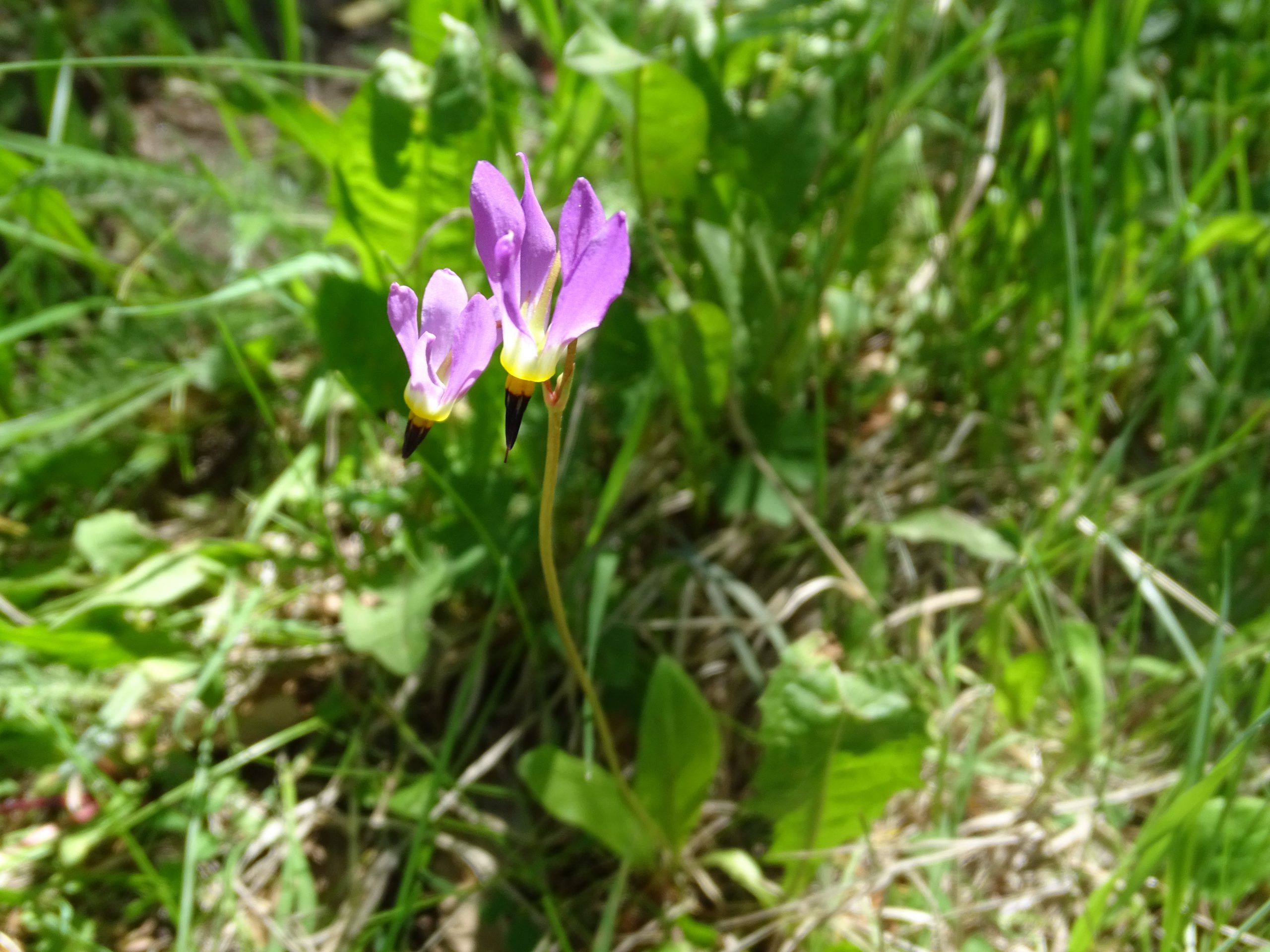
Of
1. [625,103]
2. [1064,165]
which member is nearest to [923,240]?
[1064,165]

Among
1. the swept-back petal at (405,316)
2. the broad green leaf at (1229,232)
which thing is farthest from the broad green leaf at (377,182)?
the broad green leaf at (1229,232)

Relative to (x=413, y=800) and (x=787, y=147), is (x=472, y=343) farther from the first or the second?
(x=787, y=147)

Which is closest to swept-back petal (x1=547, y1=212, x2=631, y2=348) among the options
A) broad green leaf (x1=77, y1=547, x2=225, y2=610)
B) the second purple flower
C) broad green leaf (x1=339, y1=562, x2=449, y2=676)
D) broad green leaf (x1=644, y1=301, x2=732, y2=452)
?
the second purple flower

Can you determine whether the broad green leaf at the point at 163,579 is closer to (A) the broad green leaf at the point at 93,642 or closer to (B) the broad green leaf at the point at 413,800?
(A) the broad green leaf at the point at 93,642

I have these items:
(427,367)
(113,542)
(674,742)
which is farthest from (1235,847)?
(113,542)

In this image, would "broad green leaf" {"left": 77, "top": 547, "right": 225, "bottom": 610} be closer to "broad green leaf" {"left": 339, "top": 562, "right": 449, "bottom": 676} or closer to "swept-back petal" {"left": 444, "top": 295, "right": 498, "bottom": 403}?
"broad green leaf" {"left": 339, "top": 562, "right": 449, "bottom": 676}

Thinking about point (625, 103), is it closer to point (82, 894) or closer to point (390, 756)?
point (390, 756)
